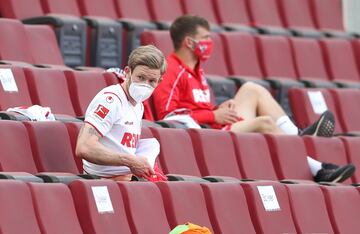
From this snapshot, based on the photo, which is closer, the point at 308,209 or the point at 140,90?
the point at 140,90

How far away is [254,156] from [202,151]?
0.25 meters

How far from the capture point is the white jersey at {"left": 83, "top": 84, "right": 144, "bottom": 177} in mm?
3322

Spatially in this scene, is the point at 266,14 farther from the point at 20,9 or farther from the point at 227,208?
the point at 227,208

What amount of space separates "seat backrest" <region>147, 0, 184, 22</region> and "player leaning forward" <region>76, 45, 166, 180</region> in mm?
1649

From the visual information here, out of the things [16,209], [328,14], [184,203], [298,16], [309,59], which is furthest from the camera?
[328,14]

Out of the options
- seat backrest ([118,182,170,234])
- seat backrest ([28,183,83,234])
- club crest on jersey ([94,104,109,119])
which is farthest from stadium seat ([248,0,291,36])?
seat backrest ([28,183,83,234])

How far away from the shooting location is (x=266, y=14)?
564 cm

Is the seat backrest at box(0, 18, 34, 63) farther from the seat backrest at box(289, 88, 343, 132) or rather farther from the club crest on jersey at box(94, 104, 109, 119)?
the seat backrest at box(289, 88, 343, 132)

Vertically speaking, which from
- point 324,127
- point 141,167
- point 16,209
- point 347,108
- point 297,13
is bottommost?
point 347,108

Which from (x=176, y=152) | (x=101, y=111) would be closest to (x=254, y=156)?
(x=176, y=152)

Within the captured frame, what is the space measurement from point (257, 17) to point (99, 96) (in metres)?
2.30

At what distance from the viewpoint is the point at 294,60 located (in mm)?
5258

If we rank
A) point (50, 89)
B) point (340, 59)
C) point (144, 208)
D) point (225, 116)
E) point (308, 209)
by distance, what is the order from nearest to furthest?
point (144, 208) → point (308, 209) → point (50, 89) → point (225, 116) → point (340, 59)

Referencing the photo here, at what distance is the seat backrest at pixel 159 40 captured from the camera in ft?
15.1
